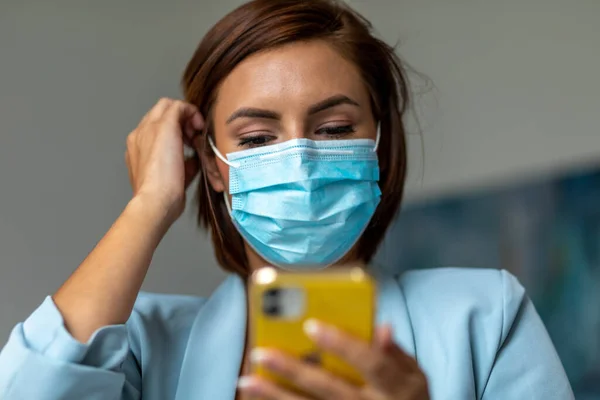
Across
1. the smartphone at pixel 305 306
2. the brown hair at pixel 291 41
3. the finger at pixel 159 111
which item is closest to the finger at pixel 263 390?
the smartphone at pixel 305 306

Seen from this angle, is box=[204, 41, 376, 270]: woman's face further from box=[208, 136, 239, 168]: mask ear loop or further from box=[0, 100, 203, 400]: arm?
box=[0, 100, 203, 400]: arm

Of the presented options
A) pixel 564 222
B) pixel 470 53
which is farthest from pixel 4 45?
pixel 564 222

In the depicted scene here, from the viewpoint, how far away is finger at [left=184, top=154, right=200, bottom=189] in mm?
1267

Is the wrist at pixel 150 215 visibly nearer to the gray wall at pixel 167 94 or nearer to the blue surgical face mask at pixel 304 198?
the blue surgical face mask at pixel 304 198

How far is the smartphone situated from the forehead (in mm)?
510

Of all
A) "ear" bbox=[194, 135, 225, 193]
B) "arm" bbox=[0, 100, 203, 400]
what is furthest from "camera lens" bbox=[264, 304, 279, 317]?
"ear" bbox=[194, 135, 225, 193]

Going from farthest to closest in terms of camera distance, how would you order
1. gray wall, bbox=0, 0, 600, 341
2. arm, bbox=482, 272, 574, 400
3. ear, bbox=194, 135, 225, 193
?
gray wall, bbox=0, 0, 600, 341 → ear, bbox=194, 135, 225, 193 → arm, bbox=482, 272, 574, 400

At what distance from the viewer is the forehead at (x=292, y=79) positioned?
1085 mm

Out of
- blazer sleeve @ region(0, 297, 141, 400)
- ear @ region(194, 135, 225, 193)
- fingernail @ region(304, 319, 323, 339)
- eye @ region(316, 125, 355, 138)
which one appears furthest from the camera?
ear @ region(194, 135, 225, 193)

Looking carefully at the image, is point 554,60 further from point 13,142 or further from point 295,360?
point 295,360

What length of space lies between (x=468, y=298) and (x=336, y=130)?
32 centimetres

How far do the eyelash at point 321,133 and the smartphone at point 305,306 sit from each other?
0.51m

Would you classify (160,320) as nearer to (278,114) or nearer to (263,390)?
(278,114)

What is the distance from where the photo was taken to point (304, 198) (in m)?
1.07
